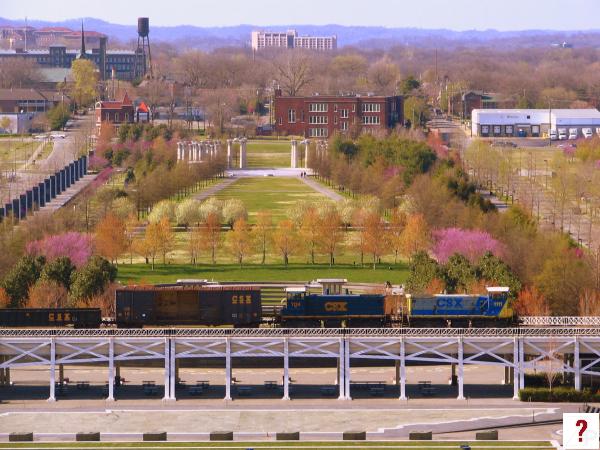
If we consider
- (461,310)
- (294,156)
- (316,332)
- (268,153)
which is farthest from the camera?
(268,153)

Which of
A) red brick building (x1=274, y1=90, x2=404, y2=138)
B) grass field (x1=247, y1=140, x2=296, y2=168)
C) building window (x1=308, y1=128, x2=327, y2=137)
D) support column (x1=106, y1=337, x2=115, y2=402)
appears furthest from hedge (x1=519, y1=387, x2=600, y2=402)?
building window (x1=308, y1=128, x2=327, y2=137)

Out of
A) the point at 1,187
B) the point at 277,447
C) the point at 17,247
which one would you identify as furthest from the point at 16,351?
the point at 1,187

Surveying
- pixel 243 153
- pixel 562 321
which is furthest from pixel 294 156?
pixel 562 321

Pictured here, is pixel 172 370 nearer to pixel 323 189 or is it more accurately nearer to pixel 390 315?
pixel 390 315

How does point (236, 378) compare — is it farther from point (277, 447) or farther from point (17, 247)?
point (17, 247)

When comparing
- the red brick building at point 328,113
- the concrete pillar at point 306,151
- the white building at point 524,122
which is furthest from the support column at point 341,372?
the white building at point 524,122

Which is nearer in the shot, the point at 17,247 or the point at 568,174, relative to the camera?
the point at 17,247
